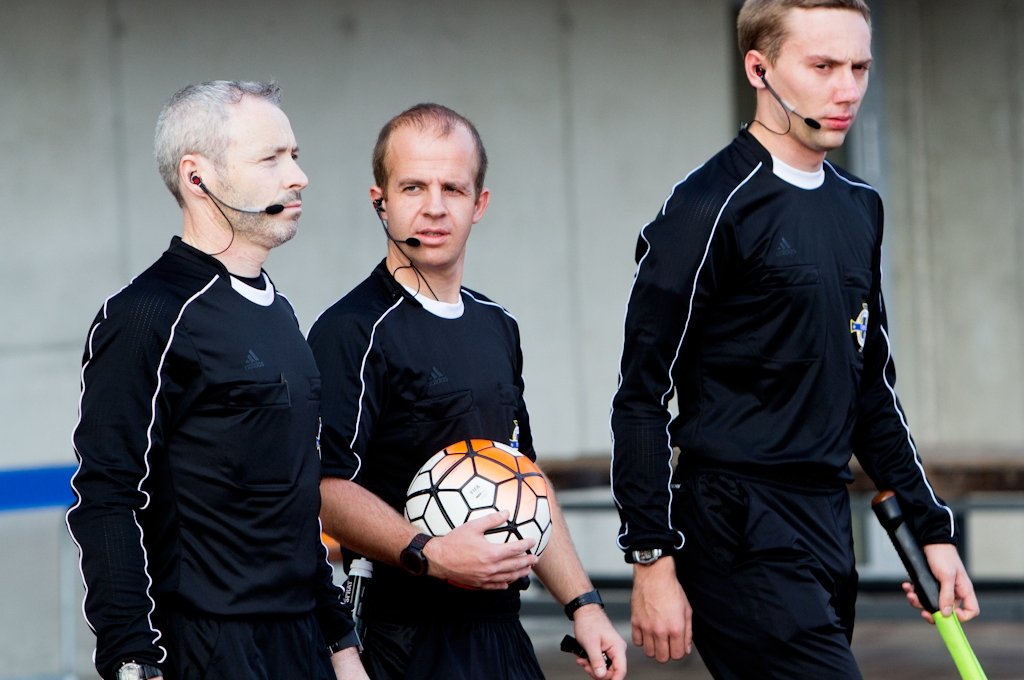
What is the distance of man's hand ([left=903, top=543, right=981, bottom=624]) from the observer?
3740 millimetres

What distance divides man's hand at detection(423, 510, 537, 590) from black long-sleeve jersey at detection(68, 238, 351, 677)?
0.33 meters

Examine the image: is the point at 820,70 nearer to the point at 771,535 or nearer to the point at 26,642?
the point at 771,535

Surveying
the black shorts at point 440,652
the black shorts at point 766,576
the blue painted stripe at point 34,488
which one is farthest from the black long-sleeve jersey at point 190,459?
the blue painted stripe at point 34,488

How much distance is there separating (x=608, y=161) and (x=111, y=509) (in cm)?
665

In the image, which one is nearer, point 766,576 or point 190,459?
point 190,459

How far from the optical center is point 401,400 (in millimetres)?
3539

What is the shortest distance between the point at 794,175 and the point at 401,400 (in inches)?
39.7

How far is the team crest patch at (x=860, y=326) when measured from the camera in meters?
3.61

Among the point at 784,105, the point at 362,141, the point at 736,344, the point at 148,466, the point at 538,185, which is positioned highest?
the point at 362,141

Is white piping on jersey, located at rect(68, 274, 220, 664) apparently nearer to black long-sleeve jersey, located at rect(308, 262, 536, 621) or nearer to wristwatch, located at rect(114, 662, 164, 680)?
wristwatch, located at rect(114, 662, 164, 680)

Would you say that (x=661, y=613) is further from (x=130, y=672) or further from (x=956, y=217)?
(x=956, y=217)

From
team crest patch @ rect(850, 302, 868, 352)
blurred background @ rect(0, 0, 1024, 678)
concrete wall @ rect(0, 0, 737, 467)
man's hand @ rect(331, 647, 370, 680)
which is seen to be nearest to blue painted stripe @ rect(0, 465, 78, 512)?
blurred background @ rect(0, 0, 1024, 678)

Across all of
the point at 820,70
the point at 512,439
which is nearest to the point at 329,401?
the point at 512,439

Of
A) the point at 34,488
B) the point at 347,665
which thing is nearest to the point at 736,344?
the point at 347,665
